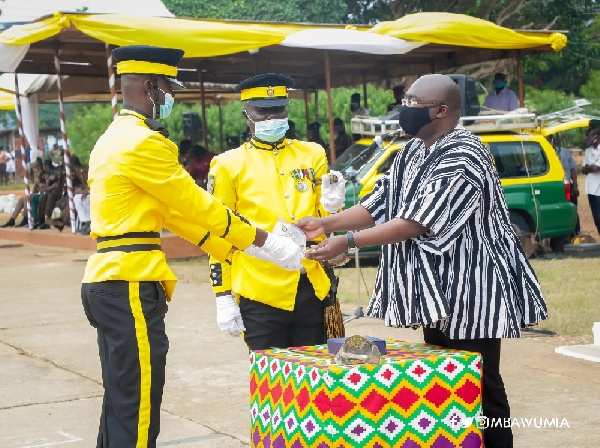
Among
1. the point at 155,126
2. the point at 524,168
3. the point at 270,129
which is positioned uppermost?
the point at 155,126

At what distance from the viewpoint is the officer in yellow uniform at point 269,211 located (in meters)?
4.82

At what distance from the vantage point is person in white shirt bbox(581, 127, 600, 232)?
593 inches

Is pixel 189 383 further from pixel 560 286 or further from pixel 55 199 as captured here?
pixel 55 199

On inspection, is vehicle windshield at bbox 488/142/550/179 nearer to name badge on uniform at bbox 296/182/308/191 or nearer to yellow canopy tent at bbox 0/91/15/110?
name badge on uniform at bbox 296/182/308/191

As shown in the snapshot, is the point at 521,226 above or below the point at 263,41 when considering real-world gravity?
below

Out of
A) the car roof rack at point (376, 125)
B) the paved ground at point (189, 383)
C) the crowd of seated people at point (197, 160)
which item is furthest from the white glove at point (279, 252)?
the crowd of seated people at point (197, 160)

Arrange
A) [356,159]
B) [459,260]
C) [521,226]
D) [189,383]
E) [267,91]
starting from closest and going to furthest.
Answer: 1. [459,260]
2. [267,91]
3. [189,383]
4. [356,159]
5. [521,226]

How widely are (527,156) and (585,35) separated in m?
15.9

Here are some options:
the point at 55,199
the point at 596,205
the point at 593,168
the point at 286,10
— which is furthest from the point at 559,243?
the point at 286,10

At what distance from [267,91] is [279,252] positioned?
1062 millimetres

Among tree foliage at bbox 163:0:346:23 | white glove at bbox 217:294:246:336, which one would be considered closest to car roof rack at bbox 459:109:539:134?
white glove at bbox 217:294:246:336

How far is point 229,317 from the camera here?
4809 mm

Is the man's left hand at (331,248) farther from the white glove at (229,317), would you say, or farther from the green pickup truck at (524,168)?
the green pickup truck at (524,168)

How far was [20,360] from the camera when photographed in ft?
27.2
